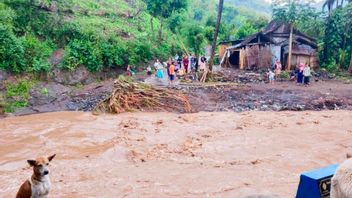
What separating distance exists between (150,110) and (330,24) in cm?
1904

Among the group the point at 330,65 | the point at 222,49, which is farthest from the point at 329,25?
the point at 222,49

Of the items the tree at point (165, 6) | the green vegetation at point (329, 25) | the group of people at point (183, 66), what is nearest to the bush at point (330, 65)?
the green vegetation at point (329, 25)

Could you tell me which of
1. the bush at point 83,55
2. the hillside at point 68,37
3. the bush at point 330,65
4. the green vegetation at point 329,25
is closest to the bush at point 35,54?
the hillside at point 68,37

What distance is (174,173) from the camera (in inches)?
322

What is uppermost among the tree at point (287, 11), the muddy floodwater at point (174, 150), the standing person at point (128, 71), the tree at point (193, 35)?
the tree at point (287, 11)

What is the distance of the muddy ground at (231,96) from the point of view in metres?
16.4

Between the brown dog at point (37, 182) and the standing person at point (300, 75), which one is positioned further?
the standing person at point (300, 75)

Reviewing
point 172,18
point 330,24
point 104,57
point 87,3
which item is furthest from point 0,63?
point 330,24

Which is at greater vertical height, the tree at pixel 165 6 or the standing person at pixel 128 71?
the tree at pixel 165 6

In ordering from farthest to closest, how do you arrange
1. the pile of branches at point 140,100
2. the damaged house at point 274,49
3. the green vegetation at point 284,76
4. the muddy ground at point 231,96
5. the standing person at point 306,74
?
the damaged house at point 274,49 < the green vegetation at point 284,76 < the standing person at point 306,74 < the muddy ground at point 231,96 < the pile of branches at point 140,100

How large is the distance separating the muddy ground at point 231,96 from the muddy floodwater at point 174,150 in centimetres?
118

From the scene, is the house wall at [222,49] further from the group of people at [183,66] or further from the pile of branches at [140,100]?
the pile of branches at [140,100]

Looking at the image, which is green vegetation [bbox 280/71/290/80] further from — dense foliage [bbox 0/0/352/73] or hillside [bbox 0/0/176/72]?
hillside [bbox 0/0/176/72]

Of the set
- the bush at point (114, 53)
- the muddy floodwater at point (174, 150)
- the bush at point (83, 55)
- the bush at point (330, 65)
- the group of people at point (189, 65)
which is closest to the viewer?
the muddy floodwater at point (174, 150)
